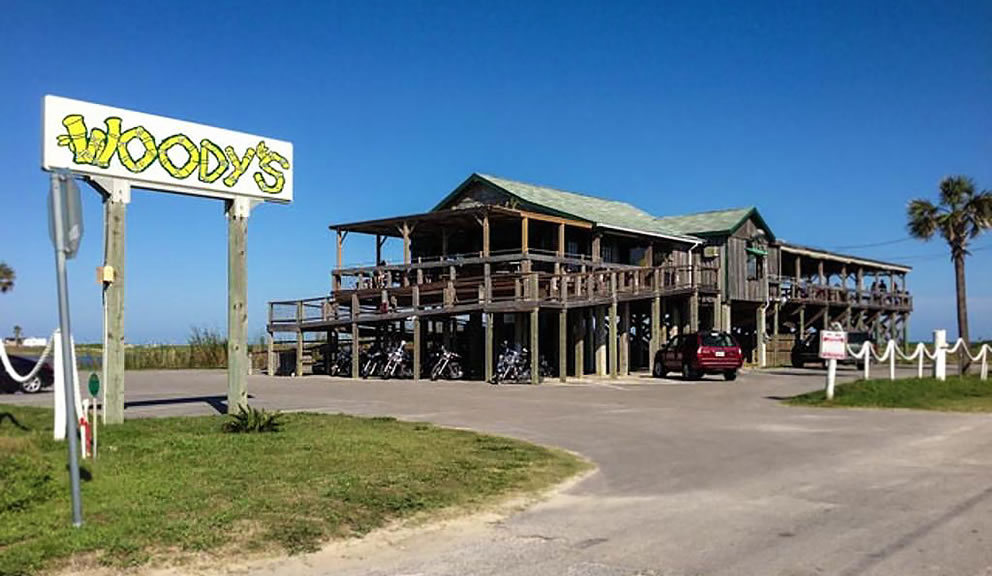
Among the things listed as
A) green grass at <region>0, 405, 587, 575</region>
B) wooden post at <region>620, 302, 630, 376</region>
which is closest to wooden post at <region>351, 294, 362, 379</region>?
wooden post at <region>620, 302, 630, 376</region>

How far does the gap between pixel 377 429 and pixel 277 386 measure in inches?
527

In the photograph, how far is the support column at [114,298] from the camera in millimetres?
13648

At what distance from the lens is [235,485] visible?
820 cm

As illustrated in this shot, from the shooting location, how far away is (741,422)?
15422 mm

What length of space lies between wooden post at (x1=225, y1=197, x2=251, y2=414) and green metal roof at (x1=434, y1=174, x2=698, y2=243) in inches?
709

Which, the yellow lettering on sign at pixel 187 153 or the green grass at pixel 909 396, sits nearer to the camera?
the yellow lettering on sign at pixel 187 153

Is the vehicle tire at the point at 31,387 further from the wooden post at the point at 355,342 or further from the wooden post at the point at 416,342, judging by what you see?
the wooden post at the point at 416,342

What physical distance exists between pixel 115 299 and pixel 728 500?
31.6 ft

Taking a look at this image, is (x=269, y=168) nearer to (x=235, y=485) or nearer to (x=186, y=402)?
(x=186, y=402)

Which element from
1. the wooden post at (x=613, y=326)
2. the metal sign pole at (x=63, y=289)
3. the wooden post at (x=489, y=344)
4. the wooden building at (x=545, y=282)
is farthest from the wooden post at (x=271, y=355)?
the metal sign pole at (x=63, y=289)

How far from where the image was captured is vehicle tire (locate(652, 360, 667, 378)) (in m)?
30.0

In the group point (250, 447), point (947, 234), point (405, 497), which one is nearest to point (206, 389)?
point (250, 447)

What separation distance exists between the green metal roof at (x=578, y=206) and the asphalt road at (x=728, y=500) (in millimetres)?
15437

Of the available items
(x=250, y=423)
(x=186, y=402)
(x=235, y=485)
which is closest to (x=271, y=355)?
(x=186, y=402)
